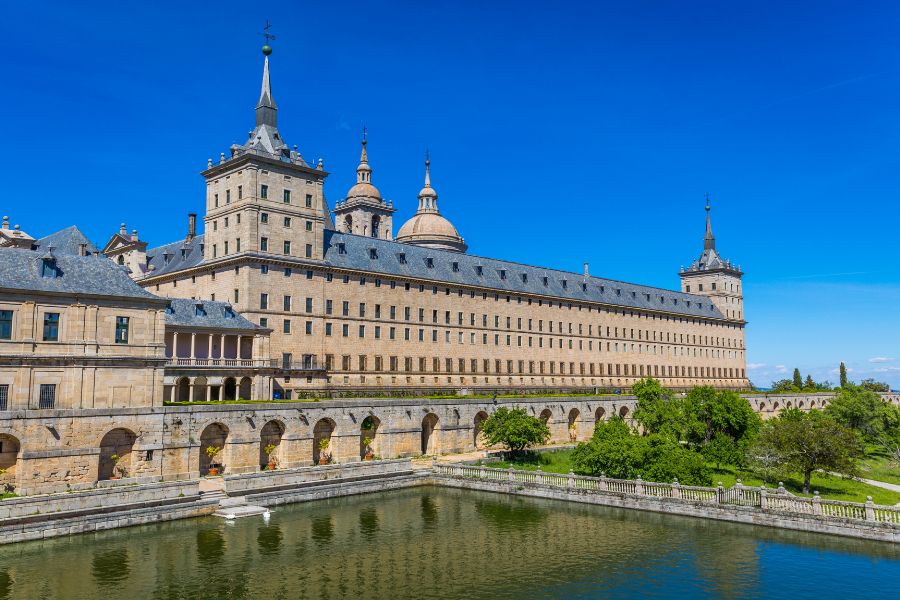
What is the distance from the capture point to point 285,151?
72.4m

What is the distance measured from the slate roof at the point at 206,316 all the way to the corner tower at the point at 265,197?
6.42 meters

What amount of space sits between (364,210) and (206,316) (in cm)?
5658

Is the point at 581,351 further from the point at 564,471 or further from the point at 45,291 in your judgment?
the point at 45,291

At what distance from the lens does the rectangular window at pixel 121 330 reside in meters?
46.0

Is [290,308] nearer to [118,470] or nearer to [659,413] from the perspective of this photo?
[118,470]

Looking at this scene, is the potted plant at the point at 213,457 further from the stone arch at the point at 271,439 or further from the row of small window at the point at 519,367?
the row of small window at the point at 519,367

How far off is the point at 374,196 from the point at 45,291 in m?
77.3

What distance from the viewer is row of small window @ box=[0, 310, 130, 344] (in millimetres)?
42125

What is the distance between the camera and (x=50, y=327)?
143 feet

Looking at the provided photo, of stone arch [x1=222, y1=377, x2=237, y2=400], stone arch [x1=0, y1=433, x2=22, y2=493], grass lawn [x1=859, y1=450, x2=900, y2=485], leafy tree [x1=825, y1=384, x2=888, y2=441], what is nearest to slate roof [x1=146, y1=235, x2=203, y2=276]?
stone arch [x1=222, y1=377, x2=237, y2=400]

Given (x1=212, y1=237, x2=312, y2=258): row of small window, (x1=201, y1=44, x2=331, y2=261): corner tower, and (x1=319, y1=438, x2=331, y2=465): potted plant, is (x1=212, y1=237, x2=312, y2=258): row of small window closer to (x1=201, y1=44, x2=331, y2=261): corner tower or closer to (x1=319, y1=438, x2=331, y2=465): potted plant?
(x1=201, y1=44, x2=331, y2=261): corner tower

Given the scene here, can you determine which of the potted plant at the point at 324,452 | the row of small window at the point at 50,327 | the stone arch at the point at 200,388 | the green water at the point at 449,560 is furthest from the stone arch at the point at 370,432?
the row of small window at the point at 50,327

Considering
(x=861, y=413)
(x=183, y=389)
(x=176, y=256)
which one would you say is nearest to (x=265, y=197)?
(x=176, y=256)

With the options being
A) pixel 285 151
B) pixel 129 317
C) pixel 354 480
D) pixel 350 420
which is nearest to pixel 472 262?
pixel 285 151
